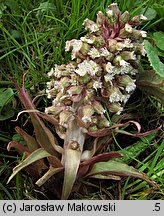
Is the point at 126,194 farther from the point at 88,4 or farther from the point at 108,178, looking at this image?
the point at 88,4

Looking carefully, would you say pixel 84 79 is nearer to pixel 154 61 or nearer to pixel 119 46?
pixel 119 46

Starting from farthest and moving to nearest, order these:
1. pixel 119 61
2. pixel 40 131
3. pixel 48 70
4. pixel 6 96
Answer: pixel 48 70 < pixel 6 96 < pixel 40 131 < pixel 119 61

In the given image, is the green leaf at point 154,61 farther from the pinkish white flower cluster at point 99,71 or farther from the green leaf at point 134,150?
the green leaf at point 134,150

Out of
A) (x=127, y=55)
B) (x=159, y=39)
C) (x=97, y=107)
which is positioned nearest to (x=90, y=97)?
Answer: (x=97, y=107)

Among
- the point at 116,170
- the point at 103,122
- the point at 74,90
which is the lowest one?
the point at 116,170

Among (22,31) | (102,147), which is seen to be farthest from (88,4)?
(102,147)

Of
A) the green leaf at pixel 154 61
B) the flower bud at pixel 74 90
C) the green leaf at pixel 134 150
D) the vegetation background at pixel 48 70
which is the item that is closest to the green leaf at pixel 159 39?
the vegetation background at pixel 48 70

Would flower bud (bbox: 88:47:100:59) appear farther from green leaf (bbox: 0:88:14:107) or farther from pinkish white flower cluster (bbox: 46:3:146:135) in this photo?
green leaf (bbox: 0:88:14:107)

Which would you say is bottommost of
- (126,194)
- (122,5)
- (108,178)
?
(126,194)
